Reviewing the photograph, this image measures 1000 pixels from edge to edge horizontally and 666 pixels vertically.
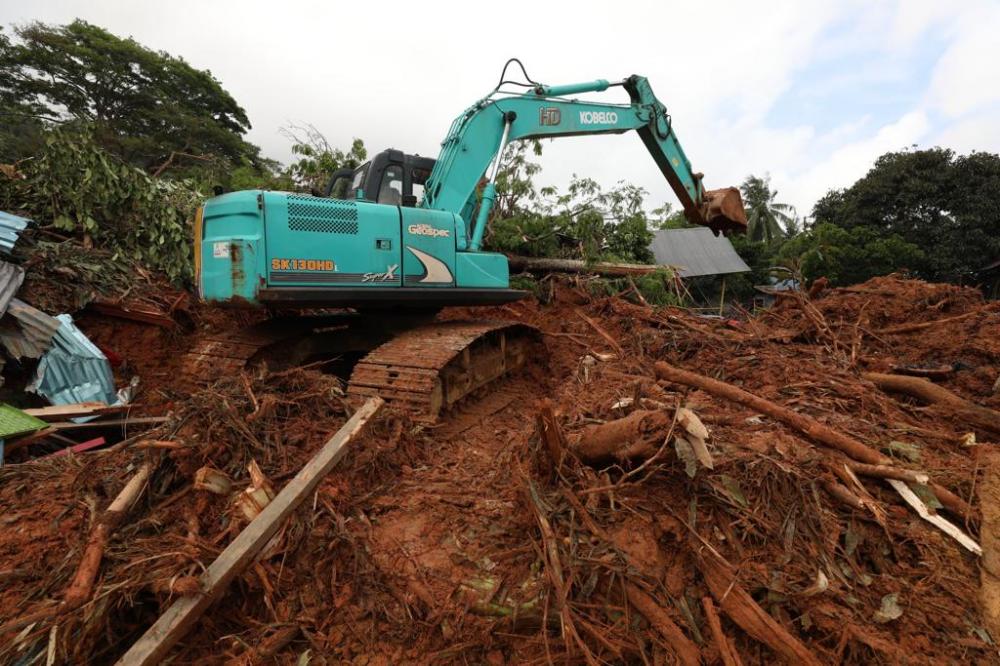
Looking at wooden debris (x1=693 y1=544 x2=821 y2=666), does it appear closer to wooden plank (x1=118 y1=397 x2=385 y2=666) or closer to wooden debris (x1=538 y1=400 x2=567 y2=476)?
wooden debris (x1=538 y1=400 x2=567 y2=476)

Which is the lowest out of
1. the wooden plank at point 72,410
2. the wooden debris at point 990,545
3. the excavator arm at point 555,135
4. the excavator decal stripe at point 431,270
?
the wooden plank at point 72,410

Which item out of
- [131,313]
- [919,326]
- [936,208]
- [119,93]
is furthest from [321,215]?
[936,208]

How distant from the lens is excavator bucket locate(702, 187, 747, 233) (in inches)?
273

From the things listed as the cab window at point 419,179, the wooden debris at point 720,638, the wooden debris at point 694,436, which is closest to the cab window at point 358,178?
the cab window at point 419,179

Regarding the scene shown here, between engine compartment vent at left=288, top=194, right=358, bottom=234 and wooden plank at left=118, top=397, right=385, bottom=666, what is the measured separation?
2232 mm

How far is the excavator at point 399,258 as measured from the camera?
434 centimetres

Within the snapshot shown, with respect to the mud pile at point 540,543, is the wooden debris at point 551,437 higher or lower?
higher

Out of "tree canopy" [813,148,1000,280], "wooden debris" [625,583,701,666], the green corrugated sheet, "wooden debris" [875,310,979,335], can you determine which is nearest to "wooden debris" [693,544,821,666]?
"wooden debris" [625,583,701,666]

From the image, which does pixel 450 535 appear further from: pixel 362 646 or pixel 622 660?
pixel 622 660

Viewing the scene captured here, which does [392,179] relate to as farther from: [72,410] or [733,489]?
[733,489]

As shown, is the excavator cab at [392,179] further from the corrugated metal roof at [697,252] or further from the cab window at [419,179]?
the corrugated metal roof at [697,252]

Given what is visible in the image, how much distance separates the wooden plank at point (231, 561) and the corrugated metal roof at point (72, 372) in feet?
13.3

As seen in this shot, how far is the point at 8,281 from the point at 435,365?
15.5 ft

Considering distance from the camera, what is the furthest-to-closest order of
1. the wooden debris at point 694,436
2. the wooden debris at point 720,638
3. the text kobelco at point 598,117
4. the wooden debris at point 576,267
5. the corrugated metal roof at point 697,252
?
the corrugated metal roof at point 697,252, the wooden debris at point 576,267, the text kobelco at point 598,117, the wooden debris at point 694,436, the wooden debris at point 720,638
